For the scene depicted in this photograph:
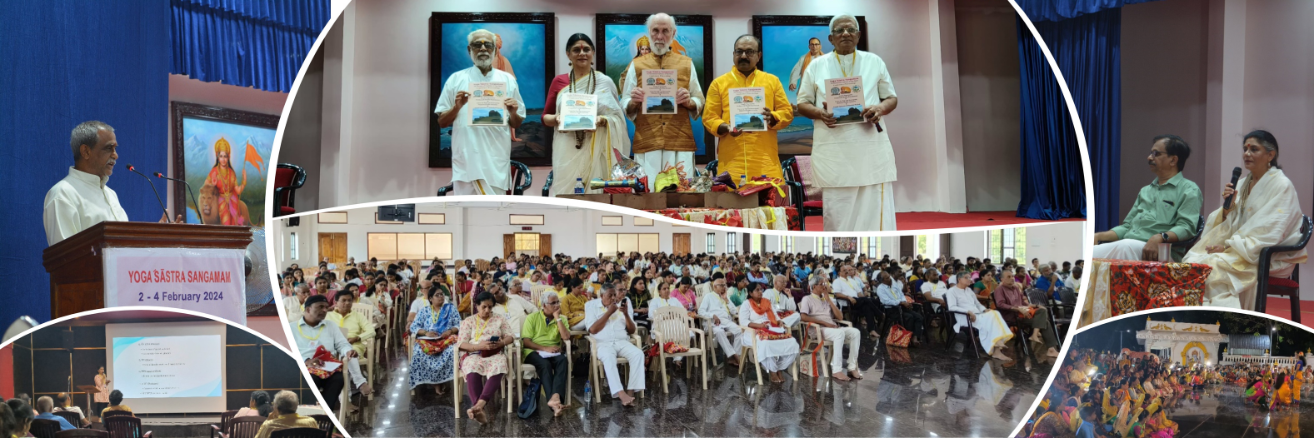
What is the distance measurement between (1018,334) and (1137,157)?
3522 mm

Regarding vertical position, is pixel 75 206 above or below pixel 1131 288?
above

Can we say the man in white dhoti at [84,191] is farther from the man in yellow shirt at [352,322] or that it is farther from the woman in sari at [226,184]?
the woman in sari at [226,184]

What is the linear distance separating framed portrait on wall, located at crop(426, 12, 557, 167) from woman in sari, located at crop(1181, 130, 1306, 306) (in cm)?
331

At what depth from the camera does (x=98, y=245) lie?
281 centimetres

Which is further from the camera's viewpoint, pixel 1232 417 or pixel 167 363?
pixel 1232 417

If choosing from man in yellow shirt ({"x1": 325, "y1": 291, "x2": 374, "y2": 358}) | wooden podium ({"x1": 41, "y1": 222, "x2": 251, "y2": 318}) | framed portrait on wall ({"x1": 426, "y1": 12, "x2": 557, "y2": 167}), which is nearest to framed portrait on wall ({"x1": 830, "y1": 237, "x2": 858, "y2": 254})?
framed portrait on wall ({"x1": 426, "y1": 12, "x2": 557, "y2": 167})

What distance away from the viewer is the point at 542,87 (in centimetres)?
269

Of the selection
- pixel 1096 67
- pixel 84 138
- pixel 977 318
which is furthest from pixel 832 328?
pixel 1096 67

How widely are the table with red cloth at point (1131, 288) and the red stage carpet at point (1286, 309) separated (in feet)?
3.91

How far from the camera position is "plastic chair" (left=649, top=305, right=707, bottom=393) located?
8.25 feet

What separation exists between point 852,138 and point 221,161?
573cm

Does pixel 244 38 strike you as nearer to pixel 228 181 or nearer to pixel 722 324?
pixel 228 181

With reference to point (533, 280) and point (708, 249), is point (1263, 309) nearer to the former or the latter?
point (708, 249)

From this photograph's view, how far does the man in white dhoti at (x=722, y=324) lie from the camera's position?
2547 mm
